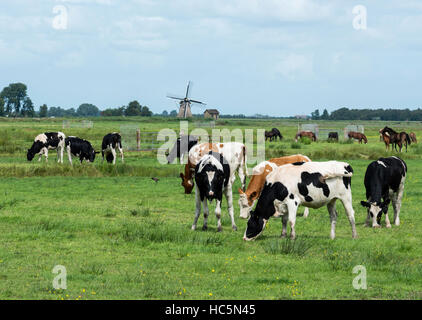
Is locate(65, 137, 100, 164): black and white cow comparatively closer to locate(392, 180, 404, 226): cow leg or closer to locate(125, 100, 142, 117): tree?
locate(392, 180, 404, 226): cow leg

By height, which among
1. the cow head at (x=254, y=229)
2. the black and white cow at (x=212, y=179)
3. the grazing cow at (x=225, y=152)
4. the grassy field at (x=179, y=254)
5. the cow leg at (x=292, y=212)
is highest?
the grazing cow at (x=225, y=152)

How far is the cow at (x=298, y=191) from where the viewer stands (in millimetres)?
12484

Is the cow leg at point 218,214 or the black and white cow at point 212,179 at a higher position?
the black and white cow at point 212,179

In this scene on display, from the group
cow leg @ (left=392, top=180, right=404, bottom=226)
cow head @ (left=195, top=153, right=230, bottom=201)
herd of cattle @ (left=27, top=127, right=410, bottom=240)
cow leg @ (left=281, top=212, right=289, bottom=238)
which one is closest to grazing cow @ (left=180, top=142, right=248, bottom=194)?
herd of cattle @ (left=27, top=127, right=410, bottom=240)

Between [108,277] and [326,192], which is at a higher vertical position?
[326,192]

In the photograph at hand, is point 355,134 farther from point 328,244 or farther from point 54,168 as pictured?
point 328,244

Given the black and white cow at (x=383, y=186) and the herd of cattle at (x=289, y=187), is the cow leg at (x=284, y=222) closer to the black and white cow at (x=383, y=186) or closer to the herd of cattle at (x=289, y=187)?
the herd of cattle at (x=289, y=187)

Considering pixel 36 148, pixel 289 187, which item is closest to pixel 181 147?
pixel 36 148

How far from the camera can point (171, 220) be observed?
15.6 meters

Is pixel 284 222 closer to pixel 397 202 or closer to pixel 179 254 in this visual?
pixel 179 254

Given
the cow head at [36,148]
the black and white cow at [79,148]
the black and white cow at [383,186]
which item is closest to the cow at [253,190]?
the black and white cow at [383,186]

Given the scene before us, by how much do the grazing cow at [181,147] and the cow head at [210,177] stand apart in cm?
1953

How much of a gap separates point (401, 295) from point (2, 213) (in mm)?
11461

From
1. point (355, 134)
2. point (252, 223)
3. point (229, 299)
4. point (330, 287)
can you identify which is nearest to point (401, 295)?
point (330, 287)
